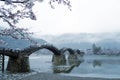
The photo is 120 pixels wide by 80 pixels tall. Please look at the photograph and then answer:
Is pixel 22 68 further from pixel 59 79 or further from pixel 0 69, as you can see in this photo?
pixel 59 79

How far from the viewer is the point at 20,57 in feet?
151

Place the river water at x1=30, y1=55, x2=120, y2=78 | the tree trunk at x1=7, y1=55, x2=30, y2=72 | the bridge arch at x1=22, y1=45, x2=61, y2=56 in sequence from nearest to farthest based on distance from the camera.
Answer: the river water at x1=30, y1=55, x2=120, y2=78 → the tree trunk at x1=7, y1=55, x2=30, y2=72 → the bridge arch at x1=22, y1=45, x2=61, y2=56

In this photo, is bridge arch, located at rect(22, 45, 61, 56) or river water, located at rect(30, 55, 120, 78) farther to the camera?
bridge arch, located at rect(22, 45, 61, 56)

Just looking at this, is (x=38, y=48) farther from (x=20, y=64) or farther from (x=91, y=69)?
(x=20, y=64)

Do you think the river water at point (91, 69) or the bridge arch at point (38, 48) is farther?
the bridge arch at point (38, 48)

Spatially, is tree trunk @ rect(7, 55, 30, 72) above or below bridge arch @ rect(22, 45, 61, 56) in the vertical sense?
below

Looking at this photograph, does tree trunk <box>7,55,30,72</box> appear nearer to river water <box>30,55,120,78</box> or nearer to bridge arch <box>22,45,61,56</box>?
bridge arch <box>22,45,61,56</box>

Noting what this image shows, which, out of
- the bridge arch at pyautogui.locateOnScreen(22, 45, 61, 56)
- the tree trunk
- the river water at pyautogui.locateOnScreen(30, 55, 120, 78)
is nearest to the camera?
the river water at pyautogui.locateOnScreen(30, 55, 120, 78)

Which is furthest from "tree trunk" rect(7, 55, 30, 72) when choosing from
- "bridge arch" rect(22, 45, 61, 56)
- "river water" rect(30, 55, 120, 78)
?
"river water" rect(30, 55, 120, 78)

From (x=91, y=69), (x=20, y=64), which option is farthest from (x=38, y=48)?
(x=20, y=64)

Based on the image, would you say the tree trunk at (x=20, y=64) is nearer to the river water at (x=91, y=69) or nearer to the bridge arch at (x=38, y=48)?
the bridge arch at (x=38, y=48)

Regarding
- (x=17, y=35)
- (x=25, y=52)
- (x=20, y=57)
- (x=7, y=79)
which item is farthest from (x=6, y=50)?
(x=17, y=35)

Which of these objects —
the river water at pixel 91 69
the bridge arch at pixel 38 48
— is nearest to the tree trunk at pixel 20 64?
the bridge arch at pixel 38 48

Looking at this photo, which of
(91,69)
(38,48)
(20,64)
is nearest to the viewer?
(20,64)
